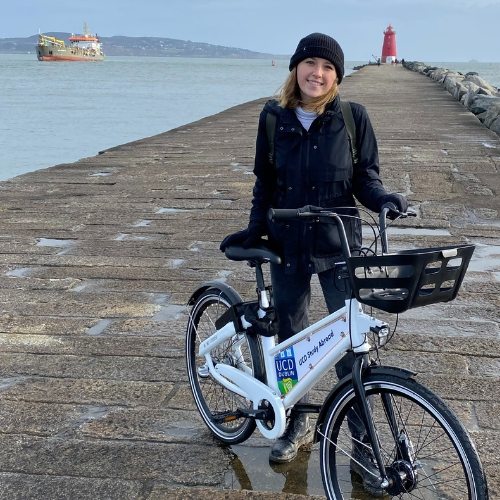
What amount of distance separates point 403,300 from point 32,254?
4.49 meters

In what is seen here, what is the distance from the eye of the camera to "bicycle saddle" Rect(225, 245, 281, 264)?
2.71 metres

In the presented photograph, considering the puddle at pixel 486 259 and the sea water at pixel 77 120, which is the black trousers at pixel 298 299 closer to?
the puddle at pixel 486 259

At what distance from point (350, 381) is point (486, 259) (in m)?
3.65

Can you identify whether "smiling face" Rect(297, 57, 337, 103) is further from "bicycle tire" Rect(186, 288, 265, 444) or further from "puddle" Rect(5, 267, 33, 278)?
"puddle" Rect(5, 267, 33, 278)

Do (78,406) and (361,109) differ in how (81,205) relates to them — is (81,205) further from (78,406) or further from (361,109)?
(361,109)

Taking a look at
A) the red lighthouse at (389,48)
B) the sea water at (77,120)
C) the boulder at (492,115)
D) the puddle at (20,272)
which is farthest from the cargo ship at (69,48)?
the puddle at (20,272)

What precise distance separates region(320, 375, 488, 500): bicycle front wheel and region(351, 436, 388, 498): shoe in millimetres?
14

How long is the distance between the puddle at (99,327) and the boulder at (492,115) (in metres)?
11.0

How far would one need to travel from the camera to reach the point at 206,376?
317cm

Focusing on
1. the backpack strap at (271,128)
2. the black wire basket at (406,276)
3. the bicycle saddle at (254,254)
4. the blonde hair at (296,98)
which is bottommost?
the bicycle saddle at (254,254)

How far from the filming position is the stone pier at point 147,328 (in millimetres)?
2809

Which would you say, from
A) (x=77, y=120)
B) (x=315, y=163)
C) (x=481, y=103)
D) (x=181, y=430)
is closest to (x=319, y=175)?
(x=315, y=163)

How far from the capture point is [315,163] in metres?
2.67

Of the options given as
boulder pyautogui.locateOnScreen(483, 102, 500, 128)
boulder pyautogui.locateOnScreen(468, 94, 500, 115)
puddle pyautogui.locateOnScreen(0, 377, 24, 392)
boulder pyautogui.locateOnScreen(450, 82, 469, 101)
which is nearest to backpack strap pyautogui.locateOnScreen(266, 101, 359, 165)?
puddle pyautogui.locateOnScreen(0, 377, 24, 392)
